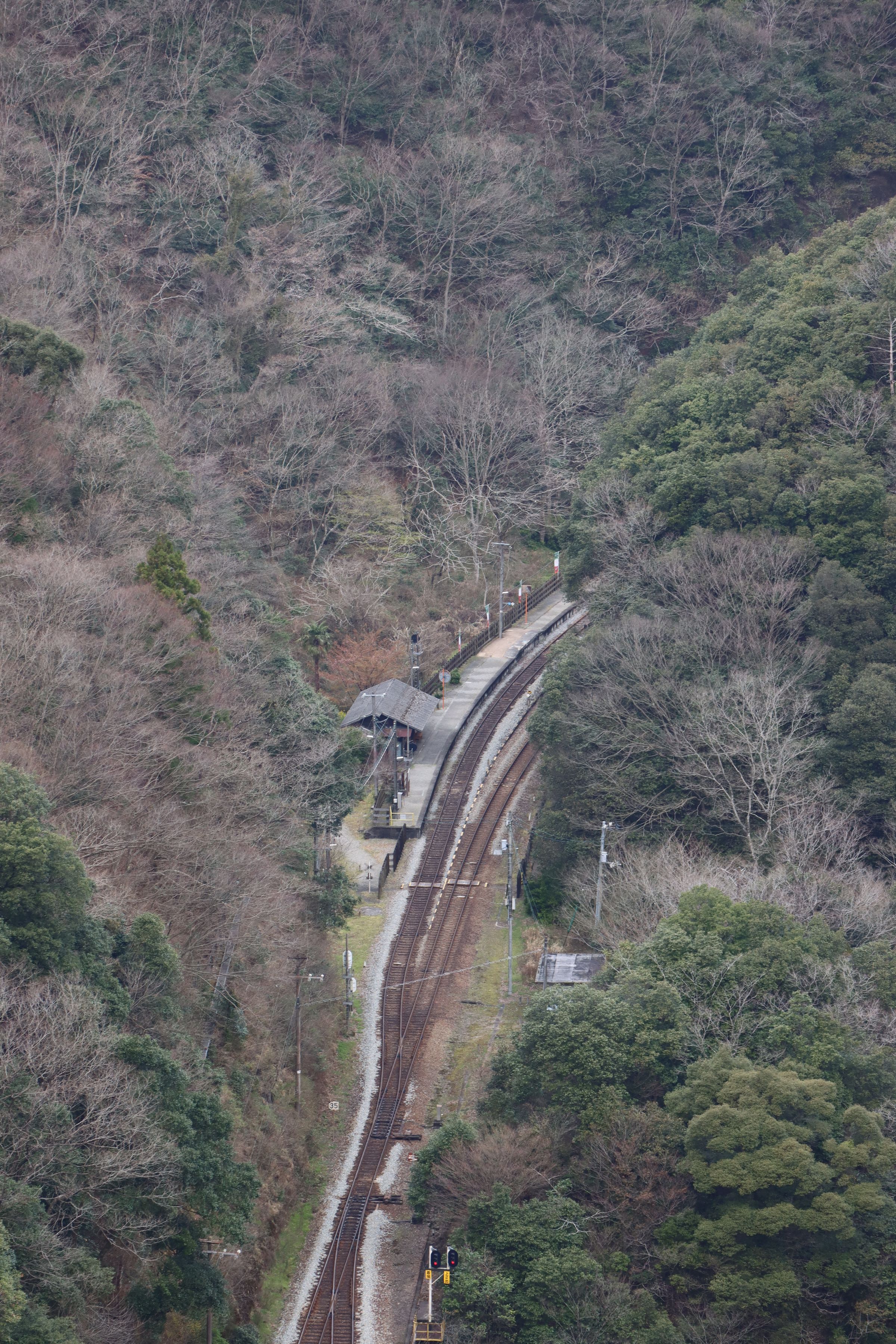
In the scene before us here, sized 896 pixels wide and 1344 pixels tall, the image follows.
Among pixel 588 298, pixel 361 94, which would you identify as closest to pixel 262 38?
pixel 361 94

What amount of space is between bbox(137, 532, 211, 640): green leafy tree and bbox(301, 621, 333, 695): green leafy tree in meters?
13.0

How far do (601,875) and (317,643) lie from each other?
1831cm

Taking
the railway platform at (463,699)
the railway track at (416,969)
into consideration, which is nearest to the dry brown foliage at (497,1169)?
the railway track at (416,969)

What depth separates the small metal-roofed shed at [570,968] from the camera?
4172 centimetres

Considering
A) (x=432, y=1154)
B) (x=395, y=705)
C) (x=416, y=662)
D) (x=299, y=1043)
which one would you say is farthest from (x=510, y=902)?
(x=416, y=662)

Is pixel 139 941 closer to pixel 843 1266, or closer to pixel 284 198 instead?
pixel 843 1266

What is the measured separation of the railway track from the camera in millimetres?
34062

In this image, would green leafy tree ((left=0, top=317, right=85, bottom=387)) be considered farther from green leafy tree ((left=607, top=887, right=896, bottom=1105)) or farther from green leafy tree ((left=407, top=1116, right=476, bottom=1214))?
green leafy tree ((left=407, top=1116, right=476, bottom=1214))

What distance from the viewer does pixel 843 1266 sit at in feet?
99.7

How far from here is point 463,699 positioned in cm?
5803

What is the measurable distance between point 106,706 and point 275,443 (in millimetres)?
25813

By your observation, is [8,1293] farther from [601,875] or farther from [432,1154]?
[601,875]

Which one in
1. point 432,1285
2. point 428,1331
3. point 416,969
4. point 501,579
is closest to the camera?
point 428,1331

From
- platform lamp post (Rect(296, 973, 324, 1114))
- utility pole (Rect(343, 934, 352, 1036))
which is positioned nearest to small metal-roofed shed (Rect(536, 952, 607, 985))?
utility pole (Rect(343, 934, 352, 1036))
